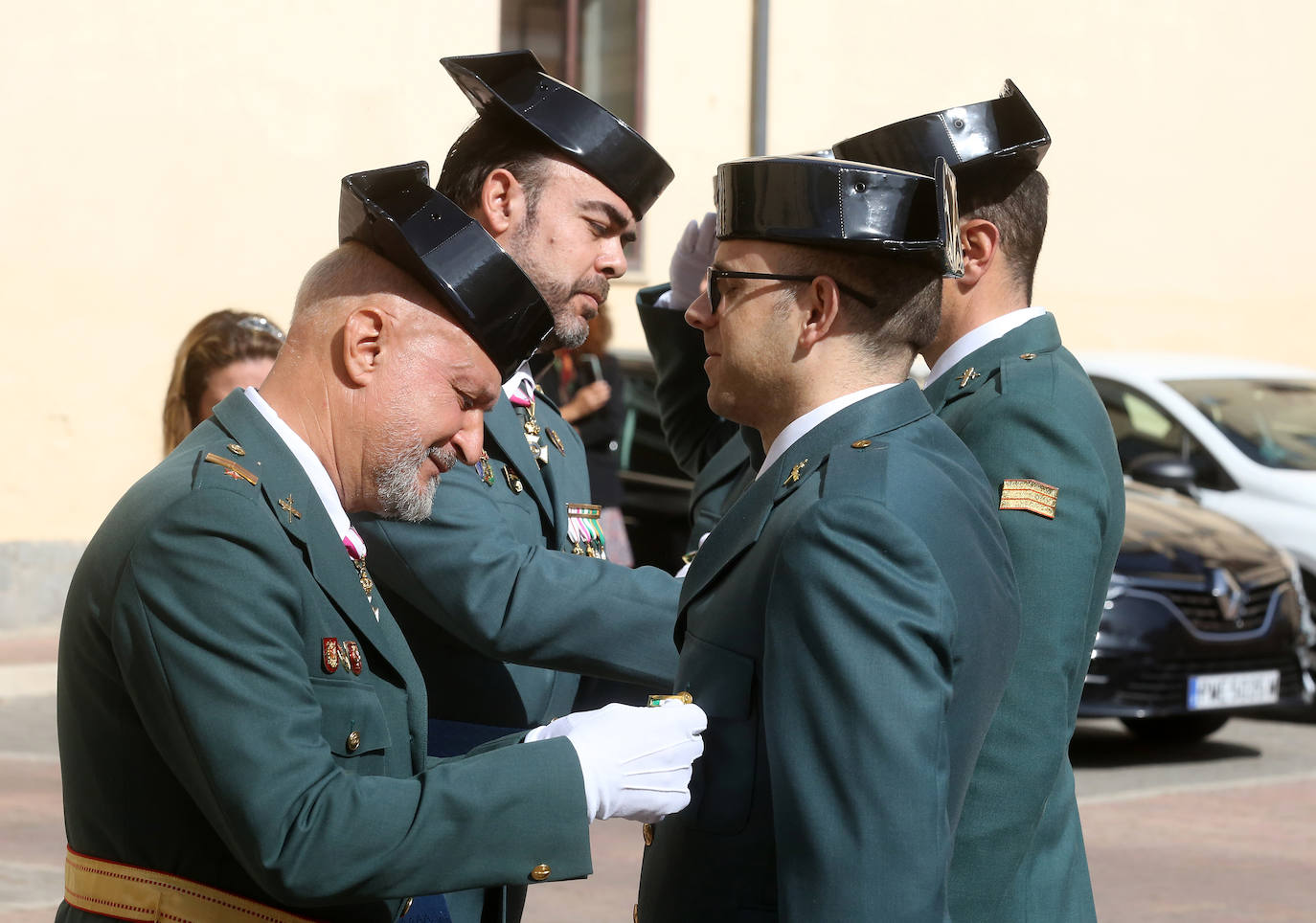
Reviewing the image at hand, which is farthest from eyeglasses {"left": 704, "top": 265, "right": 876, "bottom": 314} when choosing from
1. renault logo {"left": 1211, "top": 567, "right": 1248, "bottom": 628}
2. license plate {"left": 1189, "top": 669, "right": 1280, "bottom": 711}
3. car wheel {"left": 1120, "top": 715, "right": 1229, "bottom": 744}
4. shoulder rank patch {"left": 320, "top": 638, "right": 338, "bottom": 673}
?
car wheel {"left": 1120, "top": 715, "right": 1229, "bottom": 744}

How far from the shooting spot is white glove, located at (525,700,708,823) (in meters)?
2.18

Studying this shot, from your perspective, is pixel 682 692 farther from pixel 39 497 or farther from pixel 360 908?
pixel 39 497

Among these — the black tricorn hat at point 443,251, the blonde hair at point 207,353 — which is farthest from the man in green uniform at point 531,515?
the blonde hair at point 207,353

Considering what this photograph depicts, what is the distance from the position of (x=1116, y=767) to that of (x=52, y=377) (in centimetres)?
740

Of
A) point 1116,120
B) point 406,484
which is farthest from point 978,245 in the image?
point 1116,120

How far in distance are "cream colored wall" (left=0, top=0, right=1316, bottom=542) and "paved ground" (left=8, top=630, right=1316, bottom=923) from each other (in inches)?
129

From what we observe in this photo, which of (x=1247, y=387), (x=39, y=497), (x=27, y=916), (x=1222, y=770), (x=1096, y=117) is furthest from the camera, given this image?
(x=1096, y=117)

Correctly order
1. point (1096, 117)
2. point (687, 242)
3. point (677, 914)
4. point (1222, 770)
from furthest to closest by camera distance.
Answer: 1. point (1096, 117)
2. point (1222, 770)
3. point (687, 242)
4. point (677, 914)

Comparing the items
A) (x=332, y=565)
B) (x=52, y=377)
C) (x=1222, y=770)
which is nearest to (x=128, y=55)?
(x=52, y=377)

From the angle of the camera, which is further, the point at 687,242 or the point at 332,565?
the point at 687,242

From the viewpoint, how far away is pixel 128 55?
11.6m

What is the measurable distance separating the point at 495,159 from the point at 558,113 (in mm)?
150

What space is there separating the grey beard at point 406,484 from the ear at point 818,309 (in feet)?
1.80

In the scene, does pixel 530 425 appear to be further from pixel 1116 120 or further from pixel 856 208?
pixel 1116 120
